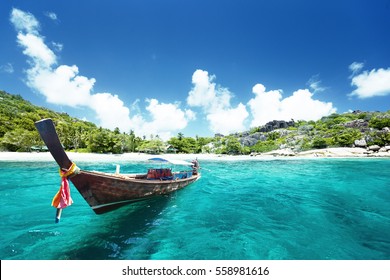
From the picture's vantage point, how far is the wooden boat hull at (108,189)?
891 cm

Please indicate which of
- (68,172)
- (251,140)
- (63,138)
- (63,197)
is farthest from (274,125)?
(63,197)

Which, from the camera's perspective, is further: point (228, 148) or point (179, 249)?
point (228, 148)

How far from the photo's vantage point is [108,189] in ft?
32.6

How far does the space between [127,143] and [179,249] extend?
74.4 meters

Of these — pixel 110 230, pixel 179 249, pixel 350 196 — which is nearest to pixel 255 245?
pixel 179 249

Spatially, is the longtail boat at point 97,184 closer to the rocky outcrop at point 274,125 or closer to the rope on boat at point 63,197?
the rope on boat at point 63,197

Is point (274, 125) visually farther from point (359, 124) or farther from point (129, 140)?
point (129, 140)

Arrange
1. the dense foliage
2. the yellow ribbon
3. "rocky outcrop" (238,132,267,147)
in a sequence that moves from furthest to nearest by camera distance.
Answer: "rocky outcrop" (238,132,267,147) → the dense foliage → the yellow ribbon

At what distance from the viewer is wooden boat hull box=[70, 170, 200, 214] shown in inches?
351

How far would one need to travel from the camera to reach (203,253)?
24.2 feet

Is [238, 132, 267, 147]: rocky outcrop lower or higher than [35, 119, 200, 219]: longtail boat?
higher

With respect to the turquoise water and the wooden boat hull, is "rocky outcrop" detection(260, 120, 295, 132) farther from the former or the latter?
the wooden boat hull

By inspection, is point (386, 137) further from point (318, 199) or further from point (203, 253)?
point (203, 253)

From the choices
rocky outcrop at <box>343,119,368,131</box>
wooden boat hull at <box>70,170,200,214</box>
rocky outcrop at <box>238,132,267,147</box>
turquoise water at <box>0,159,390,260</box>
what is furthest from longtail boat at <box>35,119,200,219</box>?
rocky outcrop at <box>343,119,368,131</box>
